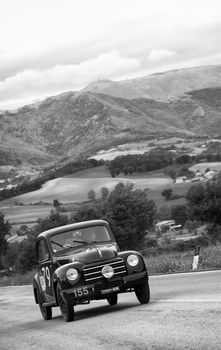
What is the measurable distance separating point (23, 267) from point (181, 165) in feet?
339

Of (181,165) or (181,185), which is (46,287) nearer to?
(181,185)

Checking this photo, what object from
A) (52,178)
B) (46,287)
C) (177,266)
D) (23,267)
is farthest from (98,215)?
(52,178)

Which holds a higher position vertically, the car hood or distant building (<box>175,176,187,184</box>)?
the car hood

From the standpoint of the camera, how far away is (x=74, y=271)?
13.0 metres

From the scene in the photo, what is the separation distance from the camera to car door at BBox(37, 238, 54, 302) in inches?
576

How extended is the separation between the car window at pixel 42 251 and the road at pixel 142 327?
4.29 ft

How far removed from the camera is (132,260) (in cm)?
1327

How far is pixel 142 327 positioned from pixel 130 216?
8209 centimetres

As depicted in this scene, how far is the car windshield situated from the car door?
29cm

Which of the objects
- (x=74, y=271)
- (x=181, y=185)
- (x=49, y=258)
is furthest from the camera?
(x=181, y=185)

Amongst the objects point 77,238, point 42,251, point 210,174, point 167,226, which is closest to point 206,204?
point 167,226

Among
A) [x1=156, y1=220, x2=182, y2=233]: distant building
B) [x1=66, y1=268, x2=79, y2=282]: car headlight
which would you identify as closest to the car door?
[x1=66, y1=268, x2=79, y2=282]: car headlight

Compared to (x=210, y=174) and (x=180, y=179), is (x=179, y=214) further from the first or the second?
(x=180, y=179)

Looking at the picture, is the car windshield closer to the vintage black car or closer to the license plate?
the vintage black car
